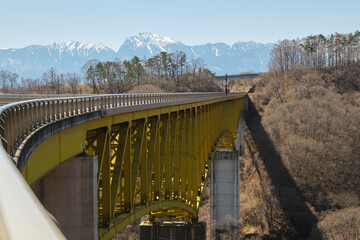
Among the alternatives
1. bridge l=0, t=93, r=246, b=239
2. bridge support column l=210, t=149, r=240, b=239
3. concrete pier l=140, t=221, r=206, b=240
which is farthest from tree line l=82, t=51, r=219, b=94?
bridge l=0, t=93, r=246, b=239

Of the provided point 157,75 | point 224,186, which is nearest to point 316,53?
point 157,75

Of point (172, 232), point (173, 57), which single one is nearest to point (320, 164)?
point (172, 232)

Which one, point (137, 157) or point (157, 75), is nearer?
point (137, 157)

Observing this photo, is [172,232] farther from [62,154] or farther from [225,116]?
[225,116]

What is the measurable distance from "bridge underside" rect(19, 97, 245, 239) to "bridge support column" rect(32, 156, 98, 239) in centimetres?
59

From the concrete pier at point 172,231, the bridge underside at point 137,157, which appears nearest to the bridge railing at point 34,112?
the bridge underside at point 137,157

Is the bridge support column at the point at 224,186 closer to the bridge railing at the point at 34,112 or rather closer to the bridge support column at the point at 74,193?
the bridge railing at the point at 34,112

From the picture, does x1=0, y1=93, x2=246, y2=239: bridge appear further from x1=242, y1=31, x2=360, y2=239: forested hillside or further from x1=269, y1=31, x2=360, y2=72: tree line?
x1=269, y1=31, x2=360, y2=72: tree line

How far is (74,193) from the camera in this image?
13453 millimetres

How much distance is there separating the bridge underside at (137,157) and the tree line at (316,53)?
104268mm

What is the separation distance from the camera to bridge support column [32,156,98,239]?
13312 millimetres

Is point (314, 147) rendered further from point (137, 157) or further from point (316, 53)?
point (316, 53)

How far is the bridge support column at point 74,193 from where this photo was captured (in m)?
13.3

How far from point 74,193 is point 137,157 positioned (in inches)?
207
